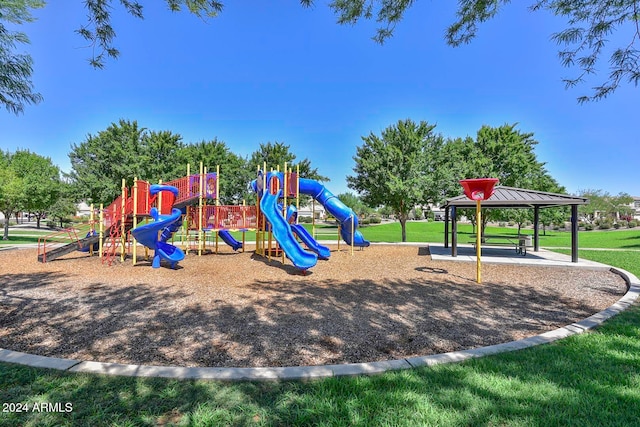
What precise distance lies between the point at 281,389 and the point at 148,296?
5.28 metres

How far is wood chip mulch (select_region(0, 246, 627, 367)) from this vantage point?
4147mm

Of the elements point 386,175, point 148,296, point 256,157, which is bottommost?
point 148,296

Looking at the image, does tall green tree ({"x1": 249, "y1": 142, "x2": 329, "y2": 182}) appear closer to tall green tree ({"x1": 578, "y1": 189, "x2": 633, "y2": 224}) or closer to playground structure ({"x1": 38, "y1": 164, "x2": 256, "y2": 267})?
playground structure ({"x1": 38, "y1": 164, "x2": 256, "y2": 267})

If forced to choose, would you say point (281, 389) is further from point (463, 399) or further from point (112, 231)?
point (112, 231)

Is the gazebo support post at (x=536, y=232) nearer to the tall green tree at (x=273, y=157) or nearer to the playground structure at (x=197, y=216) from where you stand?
the playground structure at (x=197, y=216)

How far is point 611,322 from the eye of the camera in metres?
4.96

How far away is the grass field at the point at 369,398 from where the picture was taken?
99.0 inches

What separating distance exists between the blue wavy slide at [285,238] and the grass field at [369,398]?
6.44 m

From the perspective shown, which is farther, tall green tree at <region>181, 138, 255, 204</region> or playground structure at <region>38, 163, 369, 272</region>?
tall green tree at <region>181, 138, 255, 204</region>

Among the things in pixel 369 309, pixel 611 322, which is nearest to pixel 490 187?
pixel 611 322

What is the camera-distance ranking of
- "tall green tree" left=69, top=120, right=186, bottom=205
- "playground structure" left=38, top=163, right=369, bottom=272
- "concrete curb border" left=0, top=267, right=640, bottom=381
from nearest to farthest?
"concrete curb border" left=0, top=267, right=640, bottom=381 → "playground structure" left=38, top=163, right=369, bottom=272 → "tall green tree" left=69, top=120, right=186, bottom=205

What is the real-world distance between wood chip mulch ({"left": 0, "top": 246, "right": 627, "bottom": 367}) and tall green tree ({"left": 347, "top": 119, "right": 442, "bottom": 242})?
11.1 meters

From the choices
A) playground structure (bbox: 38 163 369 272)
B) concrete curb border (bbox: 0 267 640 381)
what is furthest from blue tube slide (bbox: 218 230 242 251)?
concrete curb border (bbox: 0 267 640 381)

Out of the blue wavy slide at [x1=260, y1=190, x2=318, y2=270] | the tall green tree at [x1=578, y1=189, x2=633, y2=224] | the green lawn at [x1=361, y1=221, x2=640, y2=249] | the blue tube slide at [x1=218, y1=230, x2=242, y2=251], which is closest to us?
the blue wavy slide at [x1=260, y1=190, x2=318, y2=270]
